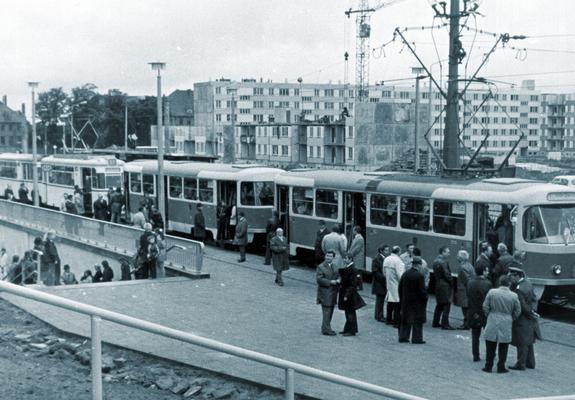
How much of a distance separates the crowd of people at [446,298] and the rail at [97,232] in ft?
20.0

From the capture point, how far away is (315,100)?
529 ft

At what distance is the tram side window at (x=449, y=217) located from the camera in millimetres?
19250

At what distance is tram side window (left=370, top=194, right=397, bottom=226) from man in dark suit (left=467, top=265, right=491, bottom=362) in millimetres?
7801

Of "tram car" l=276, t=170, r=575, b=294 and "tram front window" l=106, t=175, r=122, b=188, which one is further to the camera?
"tram front window" l=106, t=175, r=122, b=188

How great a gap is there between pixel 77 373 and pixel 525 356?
795 cm

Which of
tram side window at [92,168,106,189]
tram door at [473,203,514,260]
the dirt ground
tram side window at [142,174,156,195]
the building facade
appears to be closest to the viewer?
the dirt ground

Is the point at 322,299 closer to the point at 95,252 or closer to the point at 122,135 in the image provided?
the point at 95,252

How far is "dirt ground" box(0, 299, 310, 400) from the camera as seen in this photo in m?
6.50

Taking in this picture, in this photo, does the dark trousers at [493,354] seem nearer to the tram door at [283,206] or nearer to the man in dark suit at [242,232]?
the man in dark suit at [242,232]

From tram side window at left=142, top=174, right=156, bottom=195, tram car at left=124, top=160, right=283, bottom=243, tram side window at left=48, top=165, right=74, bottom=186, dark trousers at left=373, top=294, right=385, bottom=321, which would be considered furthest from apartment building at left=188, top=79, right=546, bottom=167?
dark trousers at left=373, top=294, right=385, bottom=321

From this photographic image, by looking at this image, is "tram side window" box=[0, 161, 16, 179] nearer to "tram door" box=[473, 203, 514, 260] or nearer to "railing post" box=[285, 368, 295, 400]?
"tram door" box=[473, 203, 514, 260]

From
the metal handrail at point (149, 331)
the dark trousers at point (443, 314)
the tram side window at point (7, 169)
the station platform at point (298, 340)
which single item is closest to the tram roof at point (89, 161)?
the tram side window at point (7, 169)

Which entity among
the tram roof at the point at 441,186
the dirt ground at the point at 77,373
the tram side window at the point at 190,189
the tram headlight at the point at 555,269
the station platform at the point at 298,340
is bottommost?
the station platform at the point at 298,340

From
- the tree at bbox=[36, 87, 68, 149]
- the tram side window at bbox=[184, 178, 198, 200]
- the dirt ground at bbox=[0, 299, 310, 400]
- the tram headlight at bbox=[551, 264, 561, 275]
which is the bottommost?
the tram headlight at bbox=[551, 264, 561, 275]
